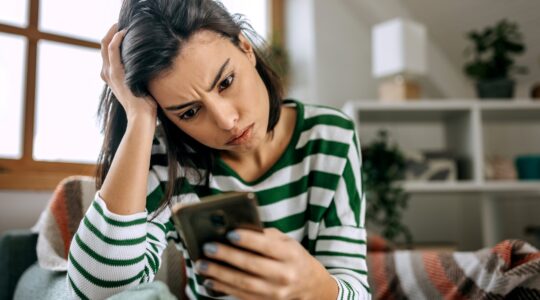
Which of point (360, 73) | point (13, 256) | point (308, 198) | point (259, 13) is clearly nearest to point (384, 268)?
point (308, 198)

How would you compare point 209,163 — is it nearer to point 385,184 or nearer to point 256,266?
point 256,266

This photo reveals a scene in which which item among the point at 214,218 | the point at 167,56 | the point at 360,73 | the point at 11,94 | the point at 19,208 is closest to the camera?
the point at 214,218

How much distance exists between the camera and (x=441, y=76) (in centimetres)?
253

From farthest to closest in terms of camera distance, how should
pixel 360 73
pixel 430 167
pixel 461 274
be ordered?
1. pixel 360 73
2. pixel 430 167
3. pixel 461 274

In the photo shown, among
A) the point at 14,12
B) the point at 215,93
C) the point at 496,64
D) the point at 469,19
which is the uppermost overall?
the point at 469,19

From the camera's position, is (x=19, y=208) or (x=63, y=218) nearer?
(x=63, y=218)

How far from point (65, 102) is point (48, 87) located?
0.27 ft

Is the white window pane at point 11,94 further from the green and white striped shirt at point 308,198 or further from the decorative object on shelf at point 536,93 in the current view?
the decorative object on shelf at point 536,93

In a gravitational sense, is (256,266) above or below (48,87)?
below

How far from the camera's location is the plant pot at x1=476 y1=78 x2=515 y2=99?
2.09m

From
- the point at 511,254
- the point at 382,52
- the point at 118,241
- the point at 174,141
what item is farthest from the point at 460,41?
the point at 118,241

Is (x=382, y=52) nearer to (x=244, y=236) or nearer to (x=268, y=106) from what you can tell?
(x=268, y=106)

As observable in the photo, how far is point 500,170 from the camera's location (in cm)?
209

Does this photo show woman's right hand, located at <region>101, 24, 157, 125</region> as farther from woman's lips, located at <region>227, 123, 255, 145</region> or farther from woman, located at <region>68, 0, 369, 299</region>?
woman's lips, located at <region>227, 123, 255, 145</region>
